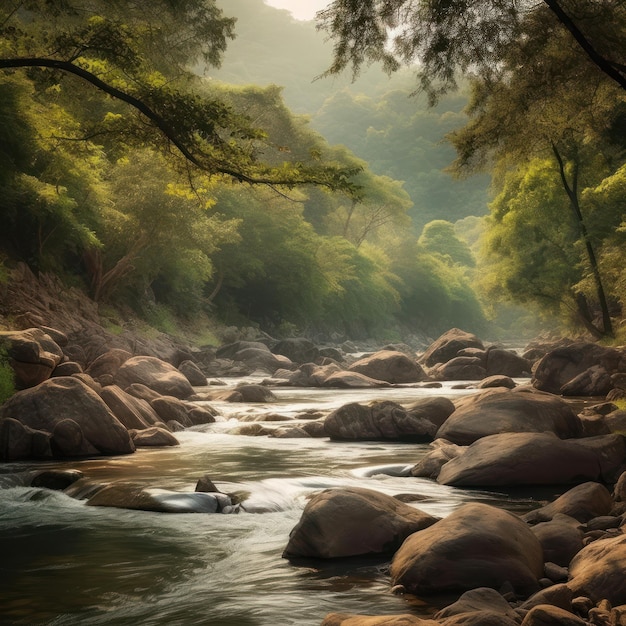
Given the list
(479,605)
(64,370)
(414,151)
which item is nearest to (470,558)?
(479,605)

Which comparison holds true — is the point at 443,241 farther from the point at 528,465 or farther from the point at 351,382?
the point at 528,465

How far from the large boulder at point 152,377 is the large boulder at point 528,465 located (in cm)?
982

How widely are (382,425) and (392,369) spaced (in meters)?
13.4

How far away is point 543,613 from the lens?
4.75 metres

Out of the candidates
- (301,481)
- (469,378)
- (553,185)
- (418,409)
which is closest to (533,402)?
(418,409)

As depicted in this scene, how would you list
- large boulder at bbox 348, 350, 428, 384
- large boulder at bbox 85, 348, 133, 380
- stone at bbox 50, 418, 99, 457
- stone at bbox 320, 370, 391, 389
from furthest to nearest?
large boulder at bbox 348, 350, 428, 384 < stone at bbox 320, 370, 391, 389 < large boulder at bbox 85, 348, 133, 380 < stone at bbox 50, 418, 99, 457

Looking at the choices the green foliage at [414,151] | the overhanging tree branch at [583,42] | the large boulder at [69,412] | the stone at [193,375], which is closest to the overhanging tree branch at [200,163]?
the overhanging tree branch at [583,42]

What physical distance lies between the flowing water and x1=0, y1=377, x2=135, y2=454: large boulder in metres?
0.58

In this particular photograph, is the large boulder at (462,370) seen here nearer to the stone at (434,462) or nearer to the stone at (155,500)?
the stone at (434,462)

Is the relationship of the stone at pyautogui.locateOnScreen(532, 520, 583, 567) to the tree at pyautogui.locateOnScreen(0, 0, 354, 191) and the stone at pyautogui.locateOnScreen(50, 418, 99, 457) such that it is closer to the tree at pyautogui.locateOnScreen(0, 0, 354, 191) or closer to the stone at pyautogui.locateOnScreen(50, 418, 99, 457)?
the tree at pyautogui.locateOnScreen(0, 0, 354, 191)

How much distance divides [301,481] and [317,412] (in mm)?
7668

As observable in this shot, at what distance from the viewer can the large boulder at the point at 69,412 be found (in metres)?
12.7

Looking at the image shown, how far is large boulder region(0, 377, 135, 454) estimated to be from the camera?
499 inches

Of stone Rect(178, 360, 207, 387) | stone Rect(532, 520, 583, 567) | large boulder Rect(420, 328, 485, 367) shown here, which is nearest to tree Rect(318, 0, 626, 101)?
stone Rect(532, 520, 583, 567)
